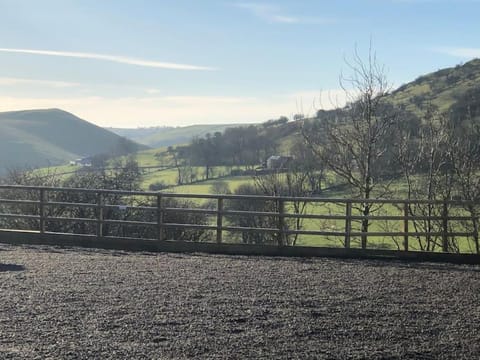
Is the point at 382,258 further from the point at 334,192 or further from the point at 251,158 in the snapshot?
the point at 251,158

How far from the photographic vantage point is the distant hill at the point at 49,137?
360 feet

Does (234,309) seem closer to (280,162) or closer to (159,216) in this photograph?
(159,216)

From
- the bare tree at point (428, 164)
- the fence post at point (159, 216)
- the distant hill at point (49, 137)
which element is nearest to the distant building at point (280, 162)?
the bare tree at point (428, 164)

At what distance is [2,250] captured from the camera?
1170 centimetres

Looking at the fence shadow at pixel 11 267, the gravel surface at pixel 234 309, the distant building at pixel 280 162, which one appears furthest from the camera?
the distant building at pixel 280 162

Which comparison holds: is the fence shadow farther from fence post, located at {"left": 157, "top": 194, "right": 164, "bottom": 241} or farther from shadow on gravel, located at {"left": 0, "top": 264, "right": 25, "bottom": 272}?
fence post, located at {"left": 157, "top": 194, "right": 164, "bottom": 241}

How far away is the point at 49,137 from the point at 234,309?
156m

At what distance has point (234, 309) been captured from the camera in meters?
7.04

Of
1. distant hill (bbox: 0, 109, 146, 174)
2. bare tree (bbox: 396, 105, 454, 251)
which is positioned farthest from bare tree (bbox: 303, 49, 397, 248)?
distant hill (bbox: 0, 109, 146, 174)

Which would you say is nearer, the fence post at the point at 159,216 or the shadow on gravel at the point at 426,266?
the shadow on gravel at the point at 426,266

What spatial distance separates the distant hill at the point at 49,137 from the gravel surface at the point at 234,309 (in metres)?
80.6

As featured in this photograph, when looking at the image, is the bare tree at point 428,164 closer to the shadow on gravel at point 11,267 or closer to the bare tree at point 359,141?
the bare tree at point 359,141

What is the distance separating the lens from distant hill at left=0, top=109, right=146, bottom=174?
10978 centimetres

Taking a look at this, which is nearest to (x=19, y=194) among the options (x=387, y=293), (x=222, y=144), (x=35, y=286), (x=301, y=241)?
(x=301, y=241)
